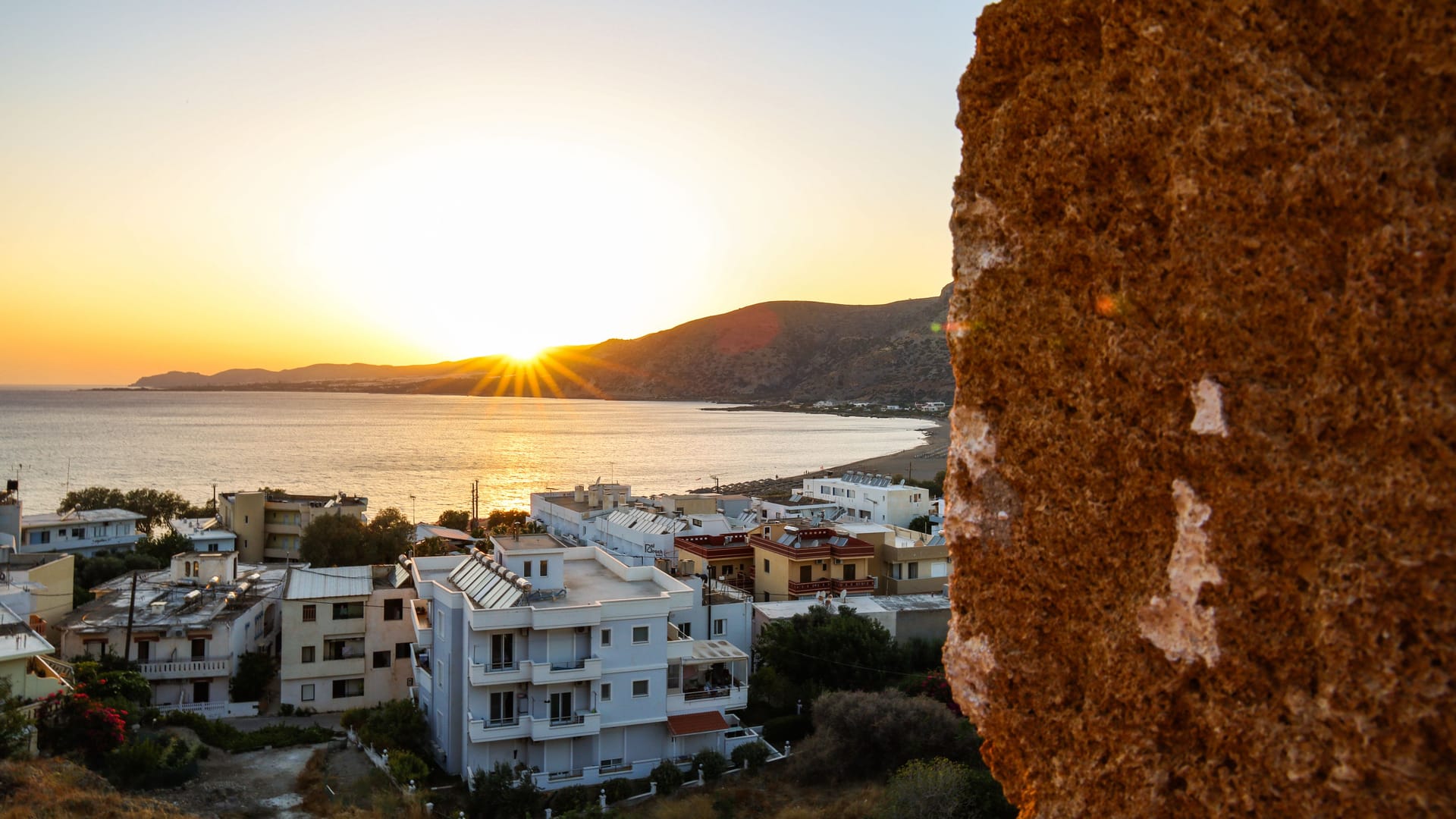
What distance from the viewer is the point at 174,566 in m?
37.2

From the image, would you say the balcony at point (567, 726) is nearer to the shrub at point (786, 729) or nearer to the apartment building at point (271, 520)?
the shrub at point (786, 729)

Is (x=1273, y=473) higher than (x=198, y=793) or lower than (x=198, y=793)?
higher

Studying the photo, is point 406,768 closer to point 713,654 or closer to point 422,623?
point 422,623

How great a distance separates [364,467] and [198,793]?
3981 inches

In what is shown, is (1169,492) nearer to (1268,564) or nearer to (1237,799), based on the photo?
(1268,564)

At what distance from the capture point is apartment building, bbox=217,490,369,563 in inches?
2160

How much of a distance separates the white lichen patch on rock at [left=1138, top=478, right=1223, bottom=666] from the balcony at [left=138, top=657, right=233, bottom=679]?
32582mm

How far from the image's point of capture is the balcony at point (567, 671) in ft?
77.4

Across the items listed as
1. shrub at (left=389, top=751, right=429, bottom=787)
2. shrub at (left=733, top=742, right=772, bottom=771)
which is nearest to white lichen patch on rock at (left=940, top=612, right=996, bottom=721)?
shrub at (left=389, top=751, right=429, bottom=787)

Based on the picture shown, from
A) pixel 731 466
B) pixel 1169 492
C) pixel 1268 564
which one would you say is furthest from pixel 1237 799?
pixel 731 466

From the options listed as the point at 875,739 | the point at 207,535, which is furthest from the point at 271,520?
the point at 875,739

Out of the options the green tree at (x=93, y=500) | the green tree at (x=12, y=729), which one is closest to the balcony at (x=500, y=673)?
the green tree at (x=12, y=729)

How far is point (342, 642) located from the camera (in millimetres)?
30938

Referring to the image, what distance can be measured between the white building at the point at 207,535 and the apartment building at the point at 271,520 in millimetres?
914
